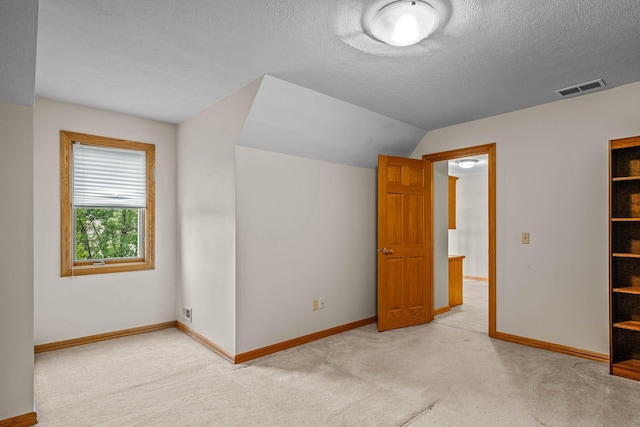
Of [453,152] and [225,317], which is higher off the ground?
[453,152]

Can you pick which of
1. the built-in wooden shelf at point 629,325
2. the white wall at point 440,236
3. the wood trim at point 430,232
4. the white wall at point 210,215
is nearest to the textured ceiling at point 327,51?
the white wall at point 210,215

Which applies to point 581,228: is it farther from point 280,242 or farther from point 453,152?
point 280,242

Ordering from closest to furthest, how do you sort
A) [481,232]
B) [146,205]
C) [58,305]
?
[58,305]
[146,205]
[481,232]

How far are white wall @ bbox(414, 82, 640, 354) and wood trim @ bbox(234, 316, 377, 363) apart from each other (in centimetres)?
A: 156

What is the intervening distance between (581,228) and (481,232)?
5.06 m

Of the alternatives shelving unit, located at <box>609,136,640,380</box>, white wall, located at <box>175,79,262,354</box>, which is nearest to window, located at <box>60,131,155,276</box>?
white wall, located at <box>175,79,262,354</box>

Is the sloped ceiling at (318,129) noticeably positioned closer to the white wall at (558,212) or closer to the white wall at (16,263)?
the white wall at (558,212)

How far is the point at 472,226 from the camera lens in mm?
8344

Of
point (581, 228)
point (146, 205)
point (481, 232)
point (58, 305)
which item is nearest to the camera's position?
point (581, 228)

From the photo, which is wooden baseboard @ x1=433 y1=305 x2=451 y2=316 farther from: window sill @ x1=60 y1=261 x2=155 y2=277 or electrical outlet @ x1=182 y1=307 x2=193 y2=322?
window sill @ x1=60 y1=261 x2=155 y2=277

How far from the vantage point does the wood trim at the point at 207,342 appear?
3234mm

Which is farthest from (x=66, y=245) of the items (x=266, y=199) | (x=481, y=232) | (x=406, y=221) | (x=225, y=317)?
(x=481, y=232)

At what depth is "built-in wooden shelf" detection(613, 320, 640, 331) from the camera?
2748 millimetres

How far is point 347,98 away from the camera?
335cm
